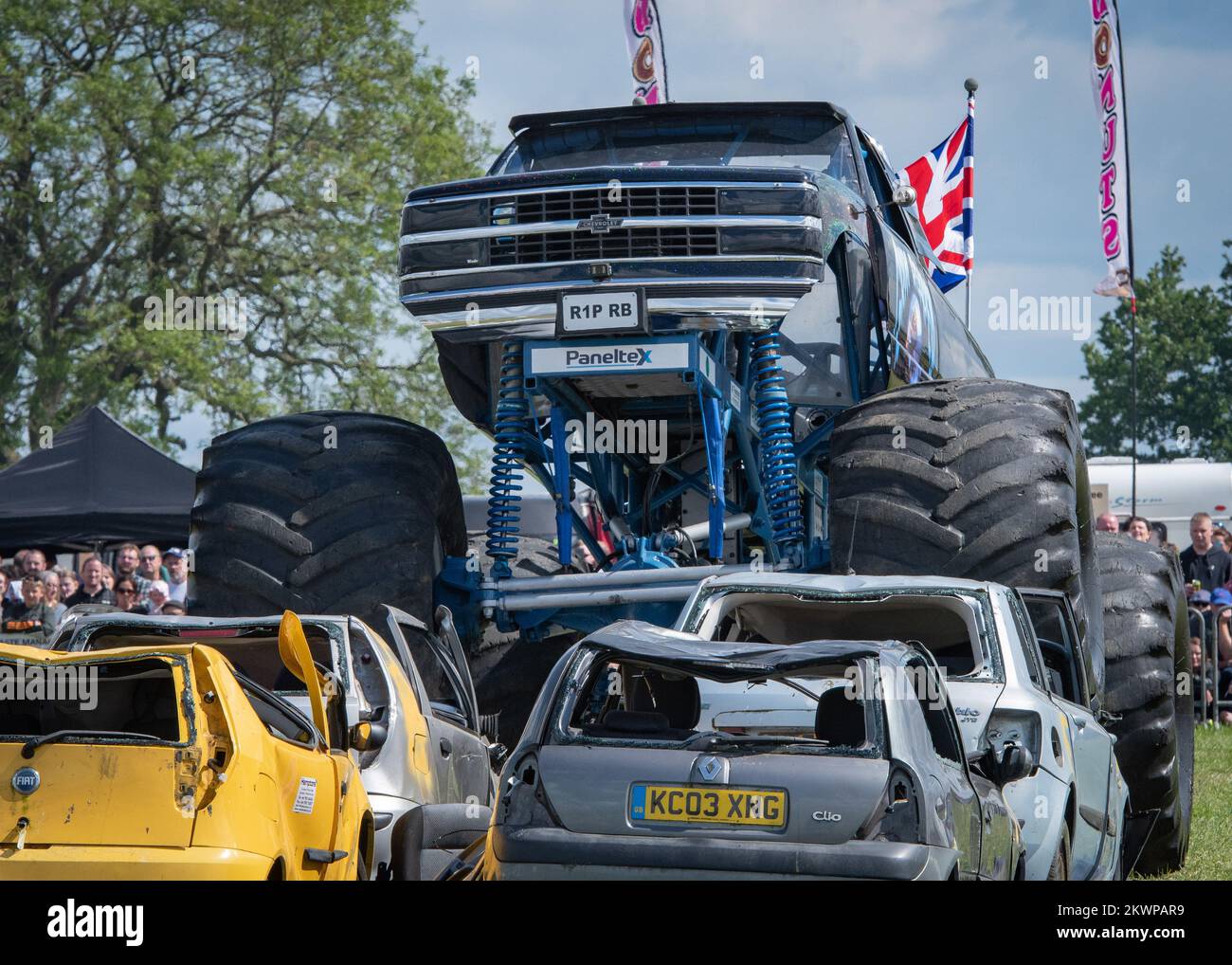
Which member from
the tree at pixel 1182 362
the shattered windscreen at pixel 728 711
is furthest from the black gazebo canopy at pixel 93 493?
the tree at pixel 1182 362

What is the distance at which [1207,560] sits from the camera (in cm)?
1947

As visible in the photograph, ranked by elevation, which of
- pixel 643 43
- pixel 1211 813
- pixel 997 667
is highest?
pixel 643 43

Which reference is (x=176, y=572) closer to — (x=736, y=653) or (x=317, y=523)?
(x=317, y=523)

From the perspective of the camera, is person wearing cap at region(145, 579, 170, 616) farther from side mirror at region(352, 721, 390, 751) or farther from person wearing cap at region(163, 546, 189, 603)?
side mirror at region(352, 721, 390, 751)

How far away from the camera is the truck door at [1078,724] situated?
7586 millimetres

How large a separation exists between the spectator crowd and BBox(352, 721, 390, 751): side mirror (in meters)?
9.74

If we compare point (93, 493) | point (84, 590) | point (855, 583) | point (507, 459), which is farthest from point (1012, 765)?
point (93, 493)

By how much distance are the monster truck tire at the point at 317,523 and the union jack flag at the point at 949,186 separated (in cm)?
1207

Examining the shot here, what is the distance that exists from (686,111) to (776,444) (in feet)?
7.36

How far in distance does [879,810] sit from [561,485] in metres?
3.85

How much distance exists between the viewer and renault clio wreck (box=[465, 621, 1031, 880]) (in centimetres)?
539

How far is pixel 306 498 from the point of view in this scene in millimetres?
9094

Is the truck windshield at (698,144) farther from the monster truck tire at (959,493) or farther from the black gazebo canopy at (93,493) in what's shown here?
the black gazebo canopy at (93,493)
